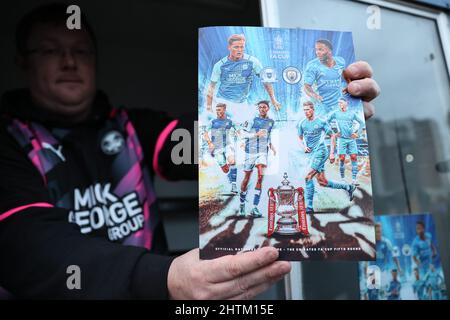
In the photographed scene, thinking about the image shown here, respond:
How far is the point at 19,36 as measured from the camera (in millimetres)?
1322

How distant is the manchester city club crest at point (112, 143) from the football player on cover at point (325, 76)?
83 centimetres

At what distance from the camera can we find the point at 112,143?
50.8 inches

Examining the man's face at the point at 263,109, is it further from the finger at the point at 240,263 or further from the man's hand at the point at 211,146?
the finger at the point at 240,263

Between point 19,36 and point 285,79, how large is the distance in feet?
3.74

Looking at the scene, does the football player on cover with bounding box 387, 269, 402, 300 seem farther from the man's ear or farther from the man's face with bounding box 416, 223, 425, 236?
the man's ear

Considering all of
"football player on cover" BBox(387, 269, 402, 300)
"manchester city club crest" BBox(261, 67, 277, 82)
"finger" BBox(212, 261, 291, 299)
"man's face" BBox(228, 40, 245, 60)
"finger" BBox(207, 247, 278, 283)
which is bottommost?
"football player on cover" BBox(387, 269, 402, 300)

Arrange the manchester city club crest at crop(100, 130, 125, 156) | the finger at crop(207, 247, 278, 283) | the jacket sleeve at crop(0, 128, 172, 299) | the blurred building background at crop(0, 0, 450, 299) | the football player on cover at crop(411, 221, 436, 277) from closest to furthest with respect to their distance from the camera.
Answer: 1. the finger at crop(207, 247, 278, 283)
2. the jacket sleeve at crop(0, 128, 172, 299)
3. the blurred building background at crop(0, 0, 450, 299)
4. the football player on cover at crop(411, 221, 436, 277)
5. the manchester city club crest at crop(100, 130, 125, 156)

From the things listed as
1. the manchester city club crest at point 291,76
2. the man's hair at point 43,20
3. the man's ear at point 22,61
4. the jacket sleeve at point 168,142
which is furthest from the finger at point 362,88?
the man's ear at point 22,61

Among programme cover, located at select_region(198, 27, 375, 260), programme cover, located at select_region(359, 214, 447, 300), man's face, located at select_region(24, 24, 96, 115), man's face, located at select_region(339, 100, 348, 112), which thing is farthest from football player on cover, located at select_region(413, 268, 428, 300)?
man's face, located at select_region(24, 24, 96, 115)

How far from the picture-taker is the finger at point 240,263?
2.00ft

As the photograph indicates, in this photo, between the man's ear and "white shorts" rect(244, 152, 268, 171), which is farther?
the man's ear

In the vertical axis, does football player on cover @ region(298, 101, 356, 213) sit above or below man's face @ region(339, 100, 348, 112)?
below

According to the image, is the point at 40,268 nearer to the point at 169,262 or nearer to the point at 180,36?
the point at 169,262

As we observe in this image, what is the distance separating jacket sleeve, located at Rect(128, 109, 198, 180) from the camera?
117 centimetres
